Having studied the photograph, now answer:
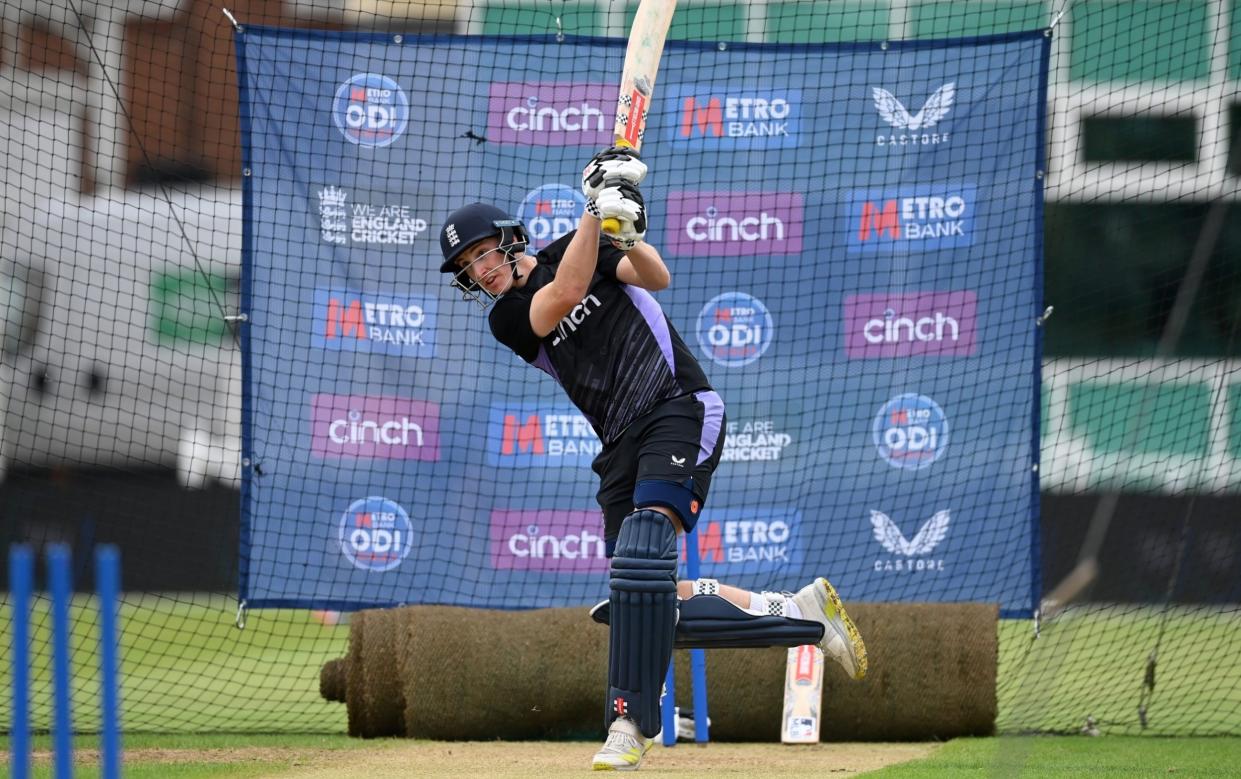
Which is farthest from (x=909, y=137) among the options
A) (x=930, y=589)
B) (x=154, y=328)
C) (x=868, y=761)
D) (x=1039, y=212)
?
(x=154, y=328)

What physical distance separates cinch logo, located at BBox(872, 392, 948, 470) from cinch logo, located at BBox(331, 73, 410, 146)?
10.5 ft

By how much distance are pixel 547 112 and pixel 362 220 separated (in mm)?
1192

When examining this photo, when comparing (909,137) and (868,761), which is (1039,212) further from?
(868,761)

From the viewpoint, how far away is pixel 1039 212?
8.23 meters

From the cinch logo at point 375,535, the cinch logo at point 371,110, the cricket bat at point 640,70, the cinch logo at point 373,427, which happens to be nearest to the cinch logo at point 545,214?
the cinch logo at point 371,110

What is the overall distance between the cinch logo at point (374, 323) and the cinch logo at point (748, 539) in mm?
1840

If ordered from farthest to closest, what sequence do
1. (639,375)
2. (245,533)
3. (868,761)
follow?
(245,533) → (868,761) → (639,375)

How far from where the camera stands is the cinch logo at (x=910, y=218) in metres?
8.30

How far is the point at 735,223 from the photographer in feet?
27.6

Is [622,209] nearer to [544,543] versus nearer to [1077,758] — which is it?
[1077,758]

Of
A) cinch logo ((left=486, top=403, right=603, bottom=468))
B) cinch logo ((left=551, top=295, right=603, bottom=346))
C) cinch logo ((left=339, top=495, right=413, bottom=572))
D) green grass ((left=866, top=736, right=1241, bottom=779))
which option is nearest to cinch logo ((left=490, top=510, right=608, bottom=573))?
cinch logo ((left=486, top=403, right=603, bottom=468))

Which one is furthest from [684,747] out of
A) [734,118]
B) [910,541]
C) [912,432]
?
[734,118]

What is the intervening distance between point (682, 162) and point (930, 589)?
2.74 meters

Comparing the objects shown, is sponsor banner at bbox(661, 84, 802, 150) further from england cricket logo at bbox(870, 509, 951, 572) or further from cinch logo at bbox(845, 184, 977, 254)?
england cricket logo at bbox(870, 509, 951, 572)
